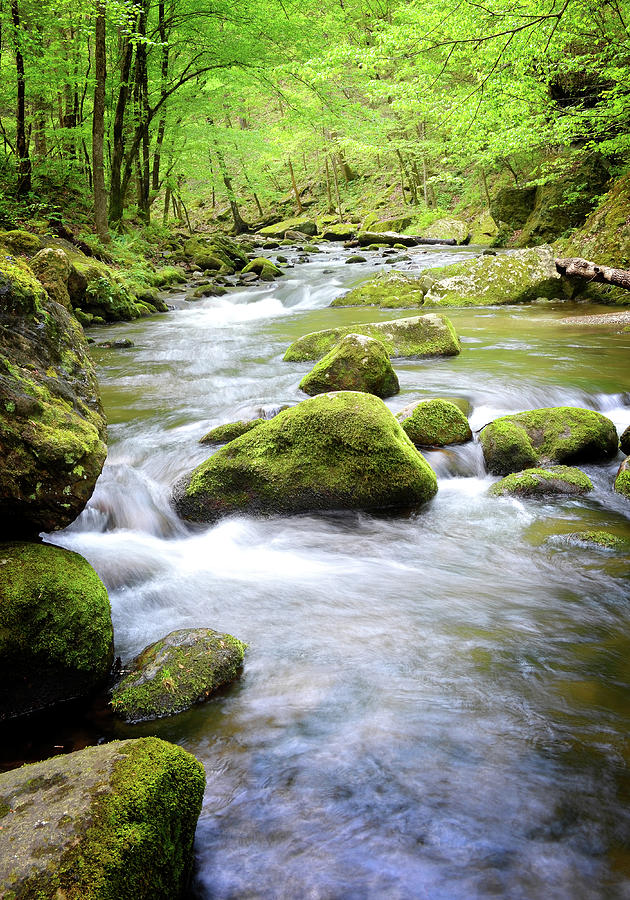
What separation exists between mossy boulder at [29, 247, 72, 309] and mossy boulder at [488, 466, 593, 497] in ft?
24.1

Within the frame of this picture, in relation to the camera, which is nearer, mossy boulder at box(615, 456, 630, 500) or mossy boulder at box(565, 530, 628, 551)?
mossy boulder at box(565, 530, 628, 551)

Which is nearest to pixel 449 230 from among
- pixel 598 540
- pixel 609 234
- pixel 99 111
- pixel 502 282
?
pixel 502 282

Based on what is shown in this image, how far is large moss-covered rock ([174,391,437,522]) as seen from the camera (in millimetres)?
4691

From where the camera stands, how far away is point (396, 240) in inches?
979

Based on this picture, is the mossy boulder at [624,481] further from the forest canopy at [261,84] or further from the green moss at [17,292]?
the forest canopy at [261,84]

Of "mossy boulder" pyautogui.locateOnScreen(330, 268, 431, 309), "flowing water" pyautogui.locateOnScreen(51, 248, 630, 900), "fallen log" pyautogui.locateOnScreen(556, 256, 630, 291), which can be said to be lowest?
"flowing water" pyautogui.locateOnScreen(51, 248, 630, 900)

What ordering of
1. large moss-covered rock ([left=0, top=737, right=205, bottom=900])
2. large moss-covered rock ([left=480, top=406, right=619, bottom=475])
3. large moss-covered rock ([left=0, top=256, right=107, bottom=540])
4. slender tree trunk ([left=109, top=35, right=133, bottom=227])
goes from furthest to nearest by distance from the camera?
slender tree trunk ([left=109, top=35, right=133, bottom=227]) → large moss-covered rock ([left=480, top=406, right=619, bottom=475]) → large moss-covered rock ([left=0, top=256, right=107, bottom=540]) → large moss-covered rock ([left=0, top=737, right=205, bottom=900])

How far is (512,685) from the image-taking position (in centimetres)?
284

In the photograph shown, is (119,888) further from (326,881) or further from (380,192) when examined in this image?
(380,192)

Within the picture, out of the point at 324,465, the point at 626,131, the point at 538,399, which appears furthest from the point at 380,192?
the point at 324,465

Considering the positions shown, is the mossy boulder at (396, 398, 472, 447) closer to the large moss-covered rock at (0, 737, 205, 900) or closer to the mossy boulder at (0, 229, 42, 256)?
the large moss-covered rock at (0, 737, 205, 900)

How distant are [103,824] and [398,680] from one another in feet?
5.64

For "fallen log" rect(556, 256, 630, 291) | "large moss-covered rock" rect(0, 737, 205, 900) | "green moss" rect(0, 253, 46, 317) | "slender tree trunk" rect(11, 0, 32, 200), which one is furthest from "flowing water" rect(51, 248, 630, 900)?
"slender tree trunk" rect(11, 0, 32, 200)

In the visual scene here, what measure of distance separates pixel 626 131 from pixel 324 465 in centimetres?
1158
